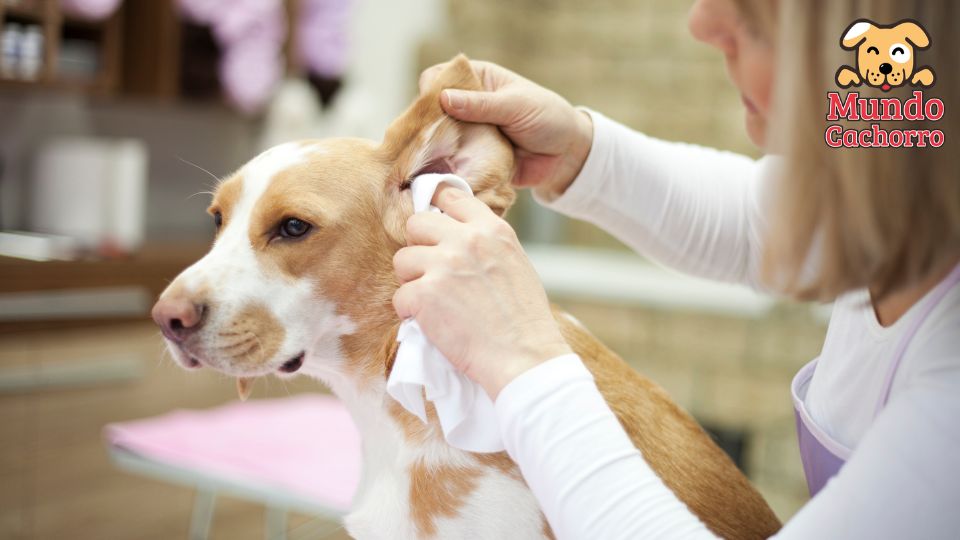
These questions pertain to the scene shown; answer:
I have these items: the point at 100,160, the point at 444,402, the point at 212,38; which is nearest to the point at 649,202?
the point at 444,402

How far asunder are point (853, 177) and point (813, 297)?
102 millimetres

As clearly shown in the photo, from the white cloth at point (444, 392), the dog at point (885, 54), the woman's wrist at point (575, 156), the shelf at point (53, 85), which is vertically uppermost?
the dog at point (885, 54)

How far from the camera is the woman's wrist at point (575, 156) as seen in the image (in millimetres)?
1058

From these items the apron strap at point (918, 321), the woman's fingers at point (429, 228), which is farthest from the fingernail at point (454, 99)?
the apron strap at point (918, 321)

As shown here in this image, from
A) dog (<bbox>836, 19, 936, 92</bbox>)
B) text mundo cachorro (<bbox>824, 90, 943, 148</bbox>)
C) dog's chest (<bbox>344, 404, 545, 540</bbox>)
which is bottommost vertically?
dog's chest (<bbox>344, 404, 545, 540</bbox>)

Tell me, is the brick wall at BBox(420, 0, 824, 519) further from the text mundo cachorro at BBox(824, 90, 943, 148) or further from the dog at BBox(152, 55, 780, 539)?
the text mundo cachorro at BBox(824, 90, 943, 148)

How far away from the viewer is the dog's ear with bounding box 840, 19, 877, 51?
64cm

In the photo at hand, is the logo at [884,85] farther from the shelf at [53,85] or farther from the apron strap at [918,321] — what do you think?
the shelf at [53,85]

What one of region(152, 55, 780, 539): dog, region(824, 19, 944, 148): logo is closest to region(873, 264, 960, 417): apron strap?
region(824, 19, 944, 148): logo

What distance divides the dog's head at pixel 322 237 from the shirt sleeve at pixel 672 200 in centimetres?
20

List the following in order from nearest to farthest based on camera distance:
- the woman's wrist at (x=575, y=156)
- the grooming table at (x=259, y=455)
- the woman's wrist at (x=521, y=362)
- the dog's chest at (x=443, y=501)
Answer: the woman's wrist at (x=521, y=362) → the dog's chest at (x=443, y=501) → the woman's wrist at (x=575, y=156) → the grooming table at (x=259, y=455)

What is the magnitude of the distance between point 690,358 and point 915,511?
3527 millimetres

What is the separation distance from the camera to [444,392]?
0.77 meters

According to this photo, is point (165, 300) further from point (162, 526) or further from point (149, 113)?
point (149, 113)
